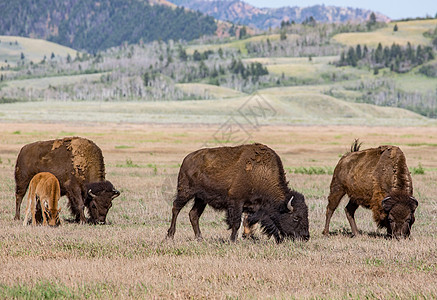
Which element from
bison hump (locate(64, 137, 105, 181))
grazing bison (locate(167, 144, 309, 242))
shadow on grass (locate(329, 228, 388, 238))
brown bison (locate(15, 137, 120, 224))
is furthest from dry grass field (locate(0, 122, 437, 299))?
bison hump (locate(64, 137, 105, 181))

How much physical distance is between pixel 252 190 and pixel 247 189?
10 cm

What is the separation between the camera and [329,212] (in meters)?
12.9

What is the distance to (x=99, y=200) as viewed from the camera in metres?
12.9

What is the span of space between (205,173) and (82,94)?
7420 inches

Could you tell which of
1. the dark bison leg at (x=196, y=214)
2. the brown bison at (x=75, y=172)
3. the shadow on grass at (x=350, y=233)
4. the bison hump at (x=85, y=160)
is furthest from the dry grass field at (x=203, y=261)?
the bison hump at (x=85, y=160)

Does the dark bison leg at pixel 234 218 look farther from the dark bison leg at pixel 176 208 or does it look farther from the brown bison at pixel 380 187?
the brown bison at pixel 380 187

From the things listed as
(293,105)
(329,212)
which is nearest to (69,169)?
(329,212)

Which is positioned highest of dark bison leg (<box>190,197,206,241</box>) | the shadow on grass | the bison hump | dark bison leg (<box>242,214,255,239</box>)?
the bison hump

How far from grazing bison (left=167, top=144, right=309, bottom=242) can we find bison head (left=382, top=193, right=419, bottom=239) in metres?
1.67

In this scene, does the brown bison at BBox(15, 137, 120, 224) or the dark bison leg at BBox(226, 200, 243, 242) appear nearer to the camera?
the dark bison leg at BBox(226, 200, 243, 242)

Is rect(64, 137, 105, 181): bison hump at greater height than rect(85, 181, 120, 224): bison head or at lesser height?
greater

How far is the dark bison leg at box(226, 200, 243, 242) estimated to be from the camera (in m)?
10.7

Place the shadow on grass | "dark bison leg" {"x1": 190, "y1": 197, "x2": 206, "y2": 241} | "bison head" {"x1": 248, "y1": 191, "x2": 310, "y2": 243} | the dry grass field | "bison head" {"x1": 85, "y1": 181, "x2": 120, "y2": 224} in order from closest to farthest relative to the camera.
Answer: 1. the dry grass field
2. "bison head" {"x1": 248, "y1": 191, "x2": 310, "y2": 243}
3. "dark bison leg" {"x1": 190, "y1": 197, "x2": 206, "y2": 241}
4. the shadow on grass
5. "bison head" {"x1": 85, "y1": 181, "x2": 120, "y2": 224}

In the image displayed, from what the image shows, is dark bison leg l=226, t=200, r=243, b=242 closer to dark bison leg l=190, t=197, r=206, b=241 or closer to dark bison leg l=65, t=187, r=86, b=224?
dark bison leg l=190, t=197, r=206, b=241
